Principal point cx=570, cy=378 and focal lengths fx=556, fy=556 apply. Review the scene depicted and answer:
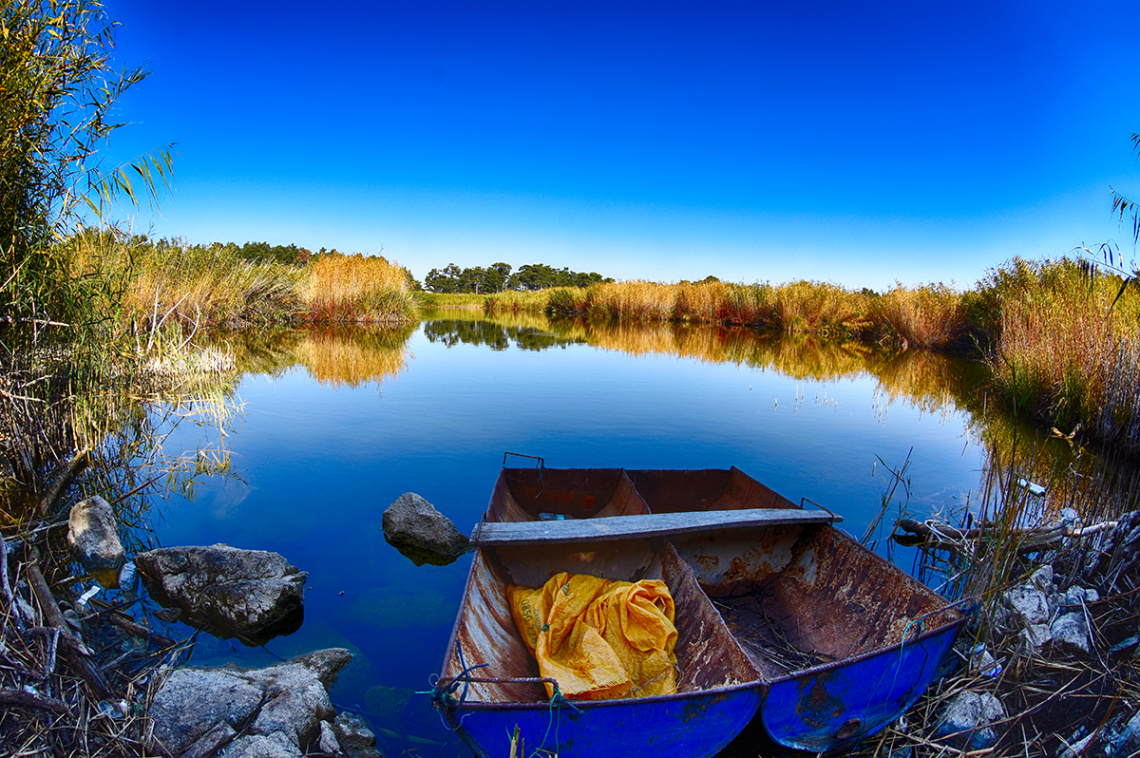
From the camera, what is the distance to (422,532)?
525 cm

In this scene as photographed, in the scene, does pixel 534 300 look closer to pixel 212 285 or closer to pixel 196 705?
pixel 212 285

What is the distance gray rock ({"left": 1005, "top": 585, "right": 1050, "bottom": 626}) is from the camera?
3449 millimetres

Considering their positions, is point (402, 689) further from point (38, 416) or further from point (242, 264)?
point (242, 264)

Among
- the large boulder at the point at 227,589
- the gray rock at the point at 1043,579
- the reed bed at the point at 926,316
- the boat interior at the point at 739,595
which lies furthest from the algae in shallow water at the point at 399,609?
the reed bed at the point at 926,316

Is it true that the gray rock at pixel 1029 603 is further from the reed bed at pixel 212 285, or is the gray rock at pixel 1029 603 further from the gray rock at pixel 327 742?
the reed bed at pixel 212 285

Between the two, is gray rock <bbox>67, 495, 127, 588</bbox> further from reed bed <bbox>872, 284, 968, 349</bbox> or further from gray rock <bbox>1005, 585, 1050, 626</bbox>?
reed bed <bbox>872, 284, 968, 349</bbox>

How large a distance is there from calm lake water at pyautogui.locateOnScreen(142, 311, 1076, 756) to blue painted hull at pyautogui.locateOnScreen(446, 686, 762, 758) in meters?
0.86

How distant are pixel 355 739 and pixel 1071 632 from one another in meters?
4.11

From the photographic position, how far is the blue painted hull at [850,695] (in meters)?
2.53

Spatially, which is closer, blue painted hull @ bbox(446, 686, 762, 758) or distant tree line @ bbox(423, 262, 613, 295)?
blue painted hull @ bbox(446, 686, 762, 758)

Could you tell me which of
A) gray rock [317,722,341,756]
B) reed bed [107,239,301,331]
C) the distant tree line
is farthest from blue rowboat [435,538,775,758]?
the distant tree line

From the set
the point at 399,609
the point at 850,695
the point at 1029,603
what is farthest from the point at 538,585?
the point at 1029,603

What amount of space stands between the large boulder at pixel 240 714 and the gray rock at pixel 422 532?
7.28ft

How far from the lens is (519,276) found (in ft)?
367
